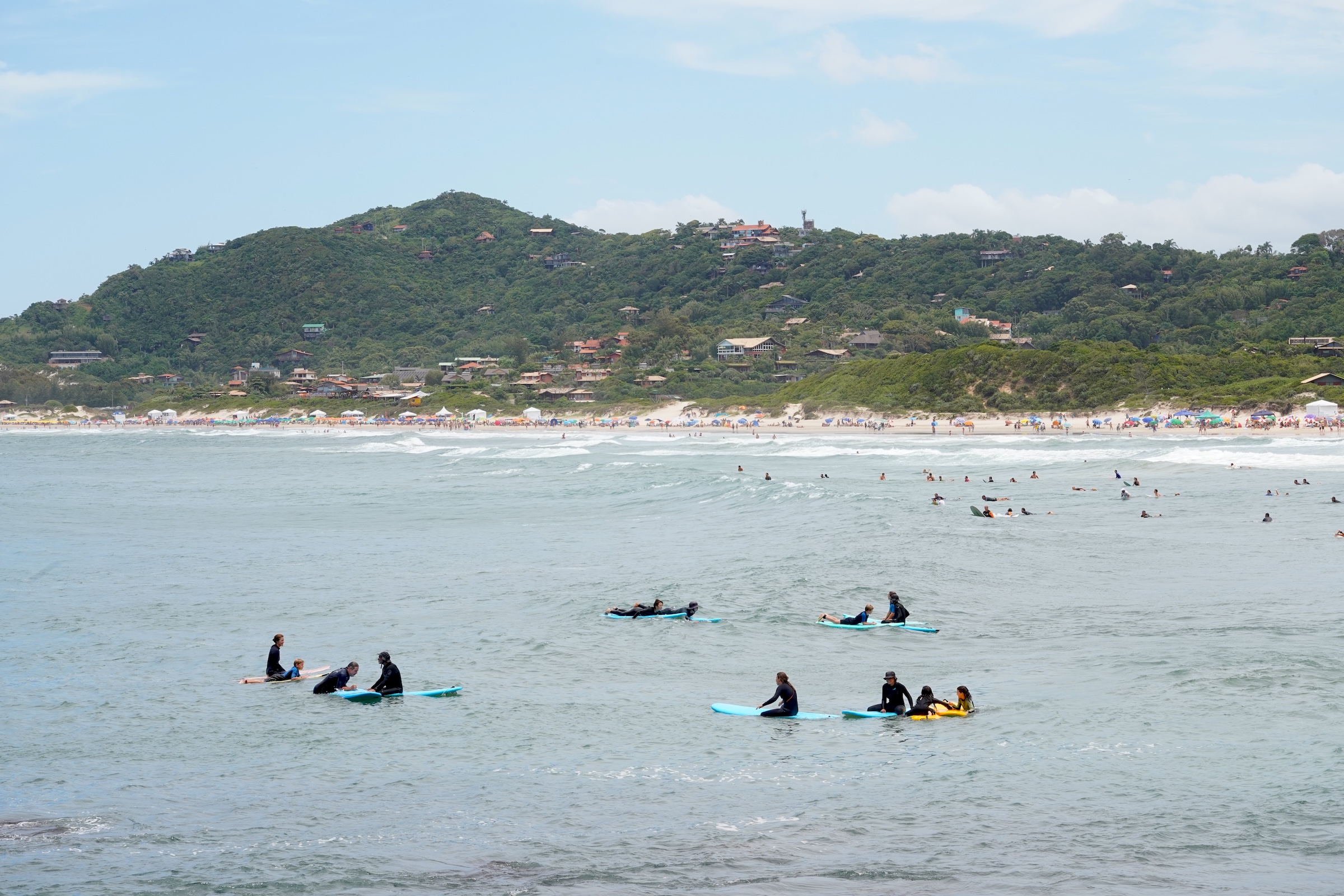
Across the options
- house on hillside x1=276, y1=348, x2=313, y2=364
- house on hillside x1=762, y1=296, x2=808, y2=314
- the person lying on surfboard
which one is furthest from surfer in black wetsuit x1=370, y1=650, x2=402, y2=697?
house on hillside x1=276, y1=348, x2=313, y2=364

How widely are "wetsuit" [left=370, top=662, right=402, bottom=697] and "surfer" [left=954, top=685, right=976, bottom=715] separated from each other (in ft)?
26.5

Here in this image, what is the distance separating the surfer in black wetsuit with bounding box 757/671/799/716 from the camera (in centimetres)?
1616

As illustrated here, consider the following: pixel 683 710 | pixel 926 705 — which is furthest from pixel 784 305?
pixel 926 705

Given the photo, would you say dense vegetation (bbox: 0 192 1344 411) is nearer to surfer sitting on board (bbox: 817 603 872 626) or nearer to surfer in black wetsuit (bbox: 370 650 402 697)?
surfer sitting on board (bbox: 817 603 872 626)

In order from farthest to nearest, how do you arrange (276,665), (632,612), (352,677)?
1. (632,612)
2. (276,665)
3. (352,677)

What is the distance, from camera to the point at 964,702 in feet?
53.3

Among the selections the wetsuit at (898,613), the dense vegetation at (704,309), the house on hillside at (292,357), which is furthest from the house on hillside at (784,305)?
the wetsuit at (898,613)

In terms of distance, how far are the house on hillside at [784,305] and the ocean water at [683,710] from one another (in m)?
109

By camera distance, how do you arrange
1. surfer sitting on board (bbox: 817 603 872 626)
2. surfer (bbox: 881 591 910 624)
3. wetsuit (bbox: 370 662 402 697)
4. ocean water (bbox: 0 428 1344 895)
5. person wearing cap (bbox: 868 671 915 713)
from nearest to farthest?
ocean water (bbox: 0 428 1344 895), person wearing cap (bbox: 868 671 915 713), wetsuit (bbox: 370 662 402 697), surfer sitting on board (bbox: 817 603 872 626), surfer (bbox: 881 591 910 624)

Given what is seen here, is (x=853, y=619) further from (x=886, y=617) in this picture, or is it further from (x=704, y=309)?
(x=704, y=309)

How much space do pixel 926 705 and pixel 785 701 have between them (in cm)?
192

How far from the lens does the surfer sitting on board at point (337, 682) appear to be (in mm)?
17750

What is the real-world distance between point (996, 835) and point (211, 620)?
1712cm

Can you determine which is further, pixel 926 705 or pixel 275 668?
pixel 275 668
